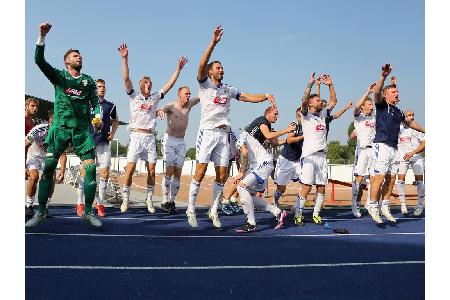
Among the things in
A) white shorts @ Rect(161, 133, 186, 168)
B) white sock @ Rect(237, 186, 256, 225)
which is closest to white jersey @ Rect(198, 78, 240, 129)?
white sock @ Rect(237, 186, 256, 225)

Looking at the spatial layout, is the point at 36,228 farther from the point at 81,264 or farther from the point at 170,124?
the point at 170,124

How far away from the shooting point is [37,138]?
7.14 meters

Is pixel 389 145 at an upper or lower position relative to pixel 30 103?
lower

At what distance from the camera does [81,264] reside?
4.02 metres

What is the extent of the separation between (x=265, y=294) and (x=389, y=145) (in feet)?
16.5

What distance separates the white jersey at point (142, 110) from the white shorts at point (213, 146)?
209 cm

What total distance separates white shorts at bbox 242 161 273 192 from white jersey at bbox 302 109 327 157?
3.56 feet

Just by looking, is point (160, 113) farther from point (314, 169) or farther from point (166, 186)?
point (314, 169)

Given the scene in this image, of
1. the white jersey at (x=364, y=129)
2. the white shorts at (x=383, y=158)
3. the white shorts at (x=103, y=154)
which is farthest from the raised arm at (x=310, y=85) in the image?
the white shorts at (x=103, y=154)

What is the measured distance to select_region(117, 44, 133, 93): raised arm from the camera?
7.89 m

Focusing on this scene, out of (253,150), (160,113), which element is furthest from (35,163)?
(253,150)

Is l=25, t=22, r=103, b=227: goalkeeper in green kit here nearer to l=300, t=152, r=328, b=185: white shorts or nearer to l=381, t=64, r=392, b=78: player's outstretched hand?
l=300, t=152, r=328, b=185: white shorts

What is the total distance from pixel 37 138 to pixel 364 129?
6.43 metres

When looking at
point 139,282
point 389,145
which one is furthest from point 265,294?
point 389,145
